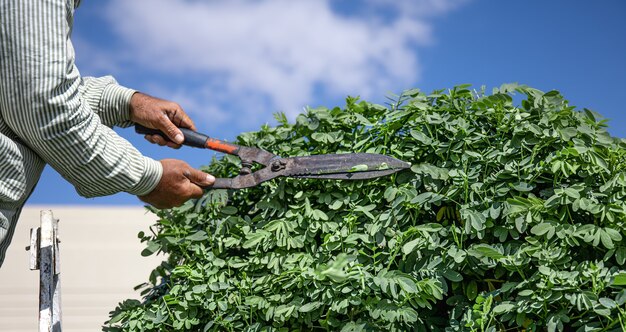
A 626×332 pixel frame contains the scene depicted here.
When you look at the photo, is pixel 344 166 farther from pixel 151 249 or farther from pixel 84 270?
pixel 84 270

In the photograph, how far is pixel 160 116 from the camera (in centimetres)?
296

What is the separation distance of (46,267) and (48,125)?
3.12 feet

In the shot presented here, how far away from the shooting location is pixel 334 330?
275cm

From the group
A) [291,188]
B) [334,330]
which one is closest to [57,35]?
[291,188]

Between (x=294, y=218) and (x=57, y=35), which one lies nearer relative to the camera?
(x=57, y=35)

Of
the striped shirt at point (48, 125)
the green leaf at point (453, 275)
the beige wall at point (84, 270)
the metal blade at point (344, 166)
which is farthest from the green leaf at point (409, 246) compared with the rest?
the beige wall at point (84, 270)

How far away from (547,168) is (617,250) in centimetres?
37

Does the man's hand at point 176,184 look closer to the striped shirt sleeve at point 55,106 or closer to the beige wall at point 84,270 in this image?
the striped shirt sleeve at point 55,106

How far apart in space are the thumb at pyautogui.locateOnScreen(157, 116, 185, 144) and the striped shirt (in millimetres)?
265

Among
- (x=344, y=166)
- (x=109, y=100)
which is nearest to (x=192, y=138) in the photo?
(x=109, y=100)

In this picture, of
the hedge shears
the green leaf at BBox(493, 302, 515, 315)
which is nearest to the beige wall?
the hedge shears

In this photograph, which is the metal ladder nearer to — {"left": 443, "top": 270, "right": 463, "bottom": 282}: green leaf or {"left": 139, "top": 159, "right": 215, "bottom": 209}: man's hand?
{"left": 139, "top": 159, "right": 215, "bottom": 209}: man's hand

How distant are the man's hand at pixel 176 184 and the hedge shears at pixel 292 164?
0.29 feet

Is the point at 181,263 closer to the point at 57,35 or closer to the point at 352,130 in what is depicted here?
the point at 352,130
